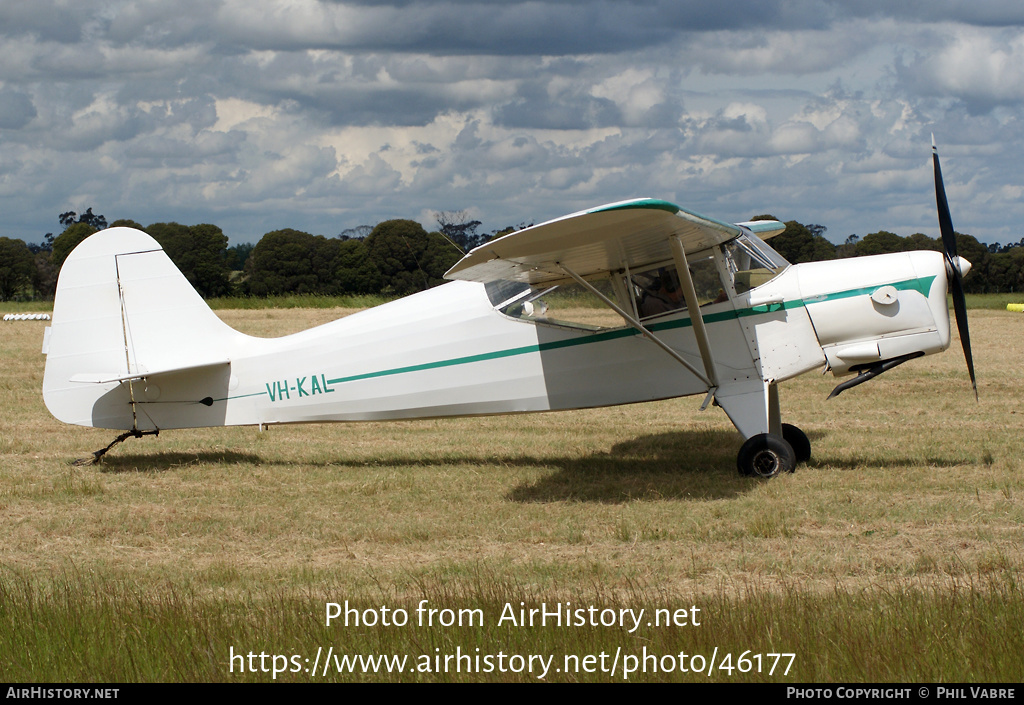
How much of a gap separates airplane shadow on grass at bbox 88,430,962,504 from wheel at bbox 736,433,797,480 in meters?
0.13

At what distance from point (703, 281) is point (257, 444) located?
18.1 feet

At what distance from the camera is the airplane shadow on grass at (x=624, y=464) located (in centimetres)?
744

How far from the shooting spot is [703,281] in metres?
8.00

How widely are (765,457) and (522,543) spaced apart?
8.89ft

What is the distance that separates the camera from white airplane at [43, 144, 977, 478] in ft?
25.2

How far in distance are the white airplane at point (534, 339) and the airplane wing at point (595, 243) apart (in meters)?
0.04

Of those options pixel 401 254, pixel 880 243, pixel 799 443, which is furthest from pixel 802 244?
pixel 799 443

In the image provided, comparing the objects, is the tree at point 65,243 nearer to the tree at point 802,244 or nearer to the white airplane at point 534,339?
the tree at point 802,244

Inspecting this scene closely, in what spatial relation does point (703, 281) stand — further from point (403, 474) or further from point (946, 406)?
point (946, 406)

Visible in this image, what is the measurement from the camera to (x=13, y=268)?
5581 cm

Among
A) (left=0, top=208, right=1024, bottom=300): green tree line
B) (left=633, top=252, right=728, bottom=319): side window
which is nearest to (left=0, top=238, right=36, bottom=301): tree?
(left=0, top=208, right=1024, bottom=300): green tree line

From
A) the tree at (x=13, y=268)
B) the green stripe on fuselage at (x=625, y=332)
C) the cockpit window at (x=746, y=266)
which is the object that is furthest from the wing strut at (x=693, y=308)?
the tree at (x=13, y=268)

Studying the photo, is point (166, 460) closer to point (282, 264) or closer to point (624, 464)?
point (624, 464)

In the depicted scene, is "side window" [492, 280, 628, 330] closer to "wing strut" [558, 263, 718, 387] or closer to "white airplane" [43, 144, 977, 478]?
"white airplane" [43, 144, 977, 478]
